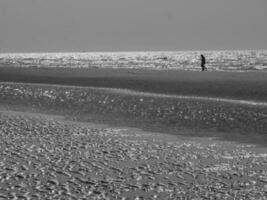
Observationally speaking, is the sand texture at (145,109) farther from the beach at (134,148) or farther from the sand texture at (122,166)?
the sand texture at (122,166)

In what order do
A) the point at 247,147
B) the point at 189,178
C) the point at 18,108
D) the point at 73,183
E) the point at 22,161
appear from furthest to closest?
the point at 18,108
the point at 247,147
the point at 22,161
the point at 189,178
the point at 73,183

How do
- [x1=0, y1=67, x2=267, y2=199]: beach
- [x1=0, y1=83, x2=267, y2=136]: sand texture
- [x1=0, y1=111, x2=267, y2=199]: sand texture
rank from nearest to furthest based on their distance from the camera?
[x1=0, y1=111, x2=267, y2=199]: sand texture
[x1=0, y1=67, x2=267, y2=199]: beach
[x1=0, y1=83, x2=267, y2=136]: sand texture

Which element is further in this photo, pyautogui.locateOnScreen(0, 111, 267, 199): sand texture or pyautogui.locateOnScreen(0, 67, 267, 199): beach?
pyautogui.locateOnScreen(0, 67, 267, 199): beach

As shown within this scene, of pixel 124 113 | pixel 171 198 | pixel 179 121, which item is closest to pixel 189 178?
pixel 171 198

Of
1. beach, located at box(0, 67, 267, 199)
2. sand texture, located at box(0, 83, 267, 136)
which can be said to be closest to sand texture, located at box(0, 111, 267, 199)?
beach, located at box(0, 67, 267, 199)

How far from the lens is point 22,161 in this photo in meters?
12.6

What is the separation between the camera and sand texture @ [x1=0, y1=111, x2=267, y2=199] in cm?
999

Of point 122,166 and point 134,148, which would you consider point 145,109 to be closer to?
point 134,148

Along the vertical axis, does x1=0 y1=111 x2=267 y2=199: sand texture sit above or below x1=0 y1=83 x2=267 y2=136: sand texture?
below

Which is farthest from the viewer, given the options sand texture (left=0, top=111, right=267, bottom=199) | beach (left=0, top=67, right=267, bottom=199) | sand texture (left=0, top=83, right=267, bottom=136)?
sand texture (left=0, top=83, right=267, bottom=136)

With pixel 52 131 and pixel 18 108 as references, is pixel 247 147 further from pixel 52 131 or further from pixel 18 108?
pixel 18 108

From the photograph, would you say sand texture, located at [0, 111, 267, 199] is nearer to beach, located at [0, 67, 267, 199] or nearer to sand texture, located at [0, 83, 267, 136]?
beach, located at [0, 67, 267, 199]

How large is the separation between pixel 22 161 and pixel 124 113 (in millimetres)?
12261

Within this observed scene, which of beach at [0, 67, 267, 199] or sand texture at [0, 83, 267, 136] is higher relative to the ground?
sand texture at [0, 83, 267, 136]
